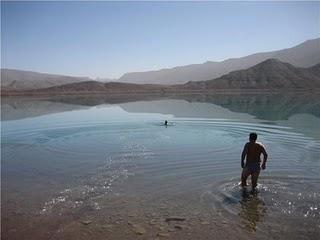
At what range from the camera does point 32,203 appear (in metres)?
12.0

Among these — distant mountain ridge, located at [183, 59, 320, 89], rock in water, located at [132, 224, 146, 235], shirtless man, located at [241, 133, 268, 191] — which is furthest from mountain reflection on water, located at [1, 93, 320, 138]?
distant mountain ridge, located at [183, 59, 320, 89]

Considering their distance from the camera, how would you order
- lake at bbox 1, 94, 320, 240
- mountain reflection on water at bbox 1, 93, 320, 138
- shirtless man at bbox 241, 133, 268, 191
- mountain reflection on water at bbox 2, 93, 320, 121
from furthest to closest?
mountain reflection on water at bbox 2, 93, 320, 121
mountain reflection on water at bbox 1, 93, 320, 138
shirtless man at bbox 241, 133, 268, 191
lake at bbox 1, 94, 320, 240

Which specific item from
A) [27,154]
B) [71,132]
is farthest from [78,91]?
[27,154]

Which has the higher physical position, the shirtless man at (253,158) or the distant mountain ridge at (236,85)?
the distant mountain ridge at (236,85)

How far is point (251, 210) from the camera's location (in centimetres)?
1054

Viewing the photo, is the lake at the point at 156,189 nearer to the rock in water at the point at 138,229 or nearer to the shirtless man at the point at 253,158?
the rock in water at the point at 138,229

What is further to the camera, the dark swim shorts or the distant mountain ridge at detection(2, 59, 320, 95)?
the distant mountain ridge at detection(2, 59, 320, 95)

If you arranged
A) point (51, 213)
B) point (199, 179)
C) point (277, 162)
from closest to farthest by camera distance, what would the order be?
point (51, 213), point (199, 179), point (277, 162)

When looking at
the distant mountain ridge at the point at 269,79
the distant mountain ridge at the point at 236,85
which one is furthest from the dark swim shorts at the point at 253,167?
the distant mountain ridge at the point at 269,79

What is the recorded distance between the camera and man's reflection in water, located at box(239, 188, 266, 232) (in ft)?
31.9

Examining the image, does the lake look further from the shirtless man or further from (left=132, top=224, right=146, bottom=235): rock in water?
the shirtless man

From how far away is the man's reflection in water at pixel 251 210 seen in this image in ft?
31.9

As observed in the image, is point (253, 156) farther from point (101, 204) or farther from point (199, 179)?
point (101, 204)

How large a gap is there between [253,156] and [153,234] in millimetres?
4636
